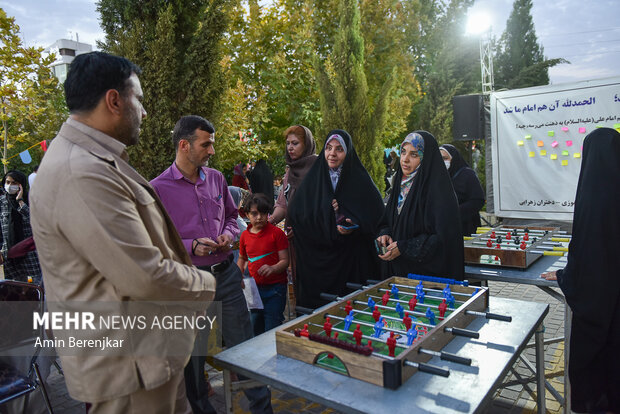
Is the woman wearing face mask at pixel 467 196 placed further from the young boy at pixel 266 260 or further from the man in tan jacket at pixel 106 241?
the man in tan jacket at pixel 106 241

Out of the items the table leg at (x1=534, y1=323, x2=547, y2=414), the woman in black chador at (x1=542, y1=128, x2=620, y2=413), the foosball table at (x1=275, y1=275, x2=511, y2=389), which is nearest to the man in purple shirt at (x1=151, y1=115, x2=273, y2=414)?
the foosball table at (x1=275, y1=275, x2=511, y2=389)

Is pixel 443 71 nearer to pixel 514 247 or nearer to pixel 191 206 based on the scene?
pixel 514 247

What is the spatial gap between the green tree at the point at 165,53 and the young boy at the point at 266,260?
2.03m

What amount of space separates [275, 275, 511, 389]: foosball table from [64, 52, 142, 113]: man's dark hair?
4.15 ft

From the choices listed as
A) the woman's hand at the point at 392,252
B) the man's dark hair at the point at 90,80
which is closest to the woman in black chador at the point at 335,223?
the woman's hand at the point at 392,252

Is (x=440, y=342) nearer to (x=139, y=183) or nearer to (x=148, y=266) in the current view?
(x=148, y=266)

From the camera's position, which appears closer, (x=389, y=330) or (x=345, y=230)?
(x=389, y=330)

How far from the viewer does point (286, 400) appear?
358 cm

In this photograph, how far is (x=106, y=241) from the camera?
1387 millimetres

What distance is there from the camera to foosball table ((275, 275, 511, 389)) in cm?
169

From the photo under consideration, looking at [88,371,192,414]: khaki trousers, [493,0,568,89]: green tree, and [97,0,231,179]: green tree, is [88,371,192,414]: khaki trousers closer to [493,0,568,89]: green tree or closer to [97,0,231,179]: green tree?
[97,0,231,179]: green tree

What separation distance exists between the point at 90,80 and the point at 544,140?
Answer: 28.7ft

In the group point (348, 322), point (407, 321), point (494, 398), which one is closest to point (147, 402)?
point (348, 322)

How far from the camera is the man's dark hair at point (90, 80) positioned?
1.59m
